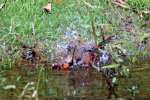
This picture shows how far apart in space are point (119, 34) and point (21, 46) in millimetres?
940

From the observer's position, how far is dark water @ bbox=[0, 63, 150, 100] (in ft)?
14.2

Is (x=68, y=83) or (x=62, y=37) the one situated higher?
(x=62, y=37)

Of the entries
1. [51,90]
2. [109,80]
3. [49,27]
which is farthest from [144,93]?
[49,27]

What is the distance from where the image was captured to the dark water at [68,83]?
14.2 feet

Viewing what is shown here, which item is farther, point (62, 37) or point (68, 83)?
point (62, 37)

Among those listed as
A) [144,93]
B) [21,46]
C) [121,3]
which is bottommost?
[144,93]

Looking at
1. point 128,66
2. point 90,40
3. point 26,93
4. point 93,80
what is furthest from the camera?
point 90,40

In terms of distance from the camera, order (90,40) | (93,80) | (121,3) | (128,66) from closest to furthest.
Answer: (93,80), (128,66), (90,40), (121,3)

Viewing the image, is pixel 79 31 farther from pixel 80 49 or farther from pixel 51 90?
pixel 51 90

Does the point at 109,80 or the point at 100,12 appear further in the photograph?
the point at 100,12

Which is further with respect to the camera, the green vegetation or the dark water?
the green vegetation

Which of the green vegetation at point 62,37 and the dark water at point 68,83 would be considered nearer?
A: the dark water at point 68,83

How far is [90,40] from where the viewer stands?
5512 millimetres

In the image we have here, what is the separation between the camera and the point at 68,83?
4621 mm
